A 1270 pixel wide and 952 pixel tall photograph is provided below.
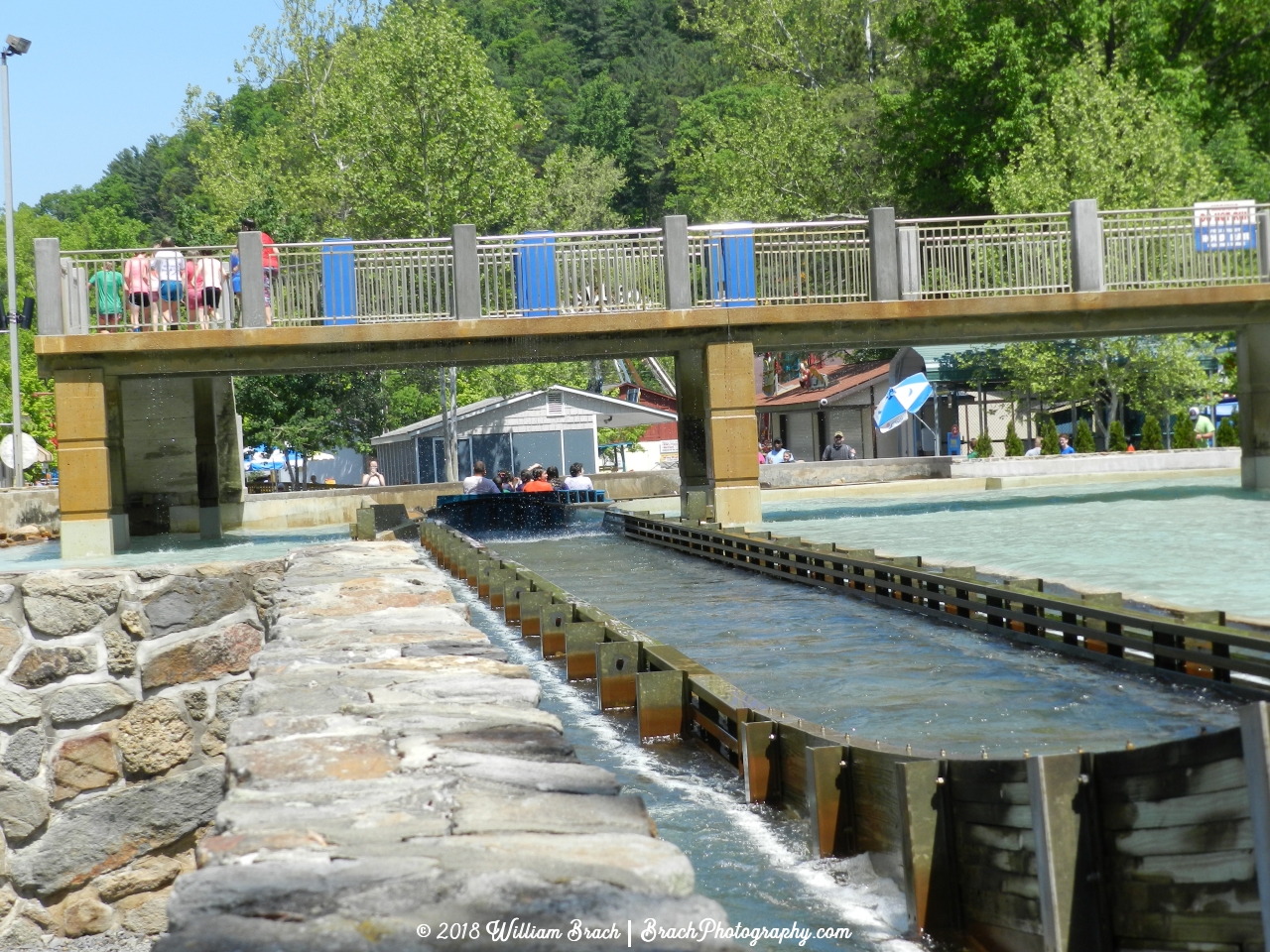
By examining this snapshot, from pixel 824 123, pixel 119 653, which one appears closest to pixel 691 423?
pixel 119 653

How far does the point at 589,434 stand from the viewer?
44.3m

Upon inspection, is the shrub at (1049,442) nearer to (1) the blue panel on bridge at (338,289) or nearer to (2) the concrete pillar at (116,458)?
(1) the blue panel on bridge at (338,289)

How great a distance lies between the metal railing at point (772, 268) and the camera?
74.4ft

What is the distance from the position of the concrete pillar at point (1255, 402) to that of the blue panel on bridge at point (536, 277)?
11795 millimetres

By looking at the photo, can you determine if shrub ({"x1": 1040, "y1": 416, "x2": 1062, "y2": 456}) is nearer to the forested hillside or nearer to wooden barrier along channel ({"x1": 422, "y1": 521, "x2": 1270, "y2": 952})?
the forested hillside

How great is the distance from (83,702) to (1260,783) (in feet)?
24.1

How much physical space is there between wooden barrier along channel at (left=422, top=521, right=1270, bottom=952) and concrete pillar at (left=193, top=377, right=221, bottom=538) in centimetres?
2107

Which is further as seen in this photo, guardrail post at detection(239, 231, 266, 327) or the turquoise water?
guardrail post at detection(239, 231, 266, 327)

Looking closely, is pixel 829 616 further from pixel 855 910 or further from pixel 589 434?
pixel 589 434

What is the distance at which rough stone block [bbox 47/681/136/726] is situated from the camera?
28.7 feet

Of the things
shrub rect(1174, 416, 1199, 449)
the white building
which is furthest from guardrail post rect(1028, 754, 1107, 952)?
the white building

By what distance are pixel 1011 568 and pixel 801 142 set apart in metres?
40.5

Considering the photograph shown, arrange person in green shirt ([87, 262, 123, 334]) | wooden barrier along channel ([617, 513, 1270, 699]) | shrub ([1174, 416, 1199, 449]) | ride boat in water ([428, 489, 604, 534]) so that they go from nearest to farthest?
wooden barrier along channel ([617, 513, 1270, 699])
person in green shirt ([87, 262, 123, 334])
ride boat in water ([428, 489, 604, 534])
shrub ([1174, 416, 1199, 449])

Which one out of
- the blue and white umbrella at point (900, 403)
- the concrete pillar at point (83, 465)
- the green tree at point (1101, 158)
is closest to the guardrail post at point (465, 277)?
the concrete pillar at point (83, 465)
